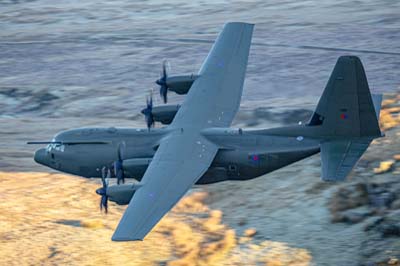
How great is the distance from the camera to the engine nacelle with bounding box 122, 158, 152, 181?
121ft

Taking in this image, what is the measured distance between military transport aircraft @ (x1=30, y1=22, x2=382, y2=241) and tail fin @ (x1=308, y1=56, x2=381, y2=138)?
0.15 ft

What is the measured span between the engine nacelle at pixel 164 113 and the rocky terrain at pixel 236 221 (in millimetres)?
4268

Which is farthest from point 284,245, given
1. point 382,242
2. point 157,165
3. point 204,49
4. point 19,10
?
point 19,10

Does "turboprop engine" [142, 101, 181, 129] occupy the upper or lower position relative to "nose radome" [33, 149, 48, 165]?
upper

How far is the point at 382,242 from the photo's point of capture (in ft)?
113

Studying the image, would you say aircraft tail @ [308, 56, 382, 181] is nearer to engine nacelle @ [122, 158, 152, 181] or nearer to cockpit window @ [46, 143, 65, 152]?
engine nacelle @ [122, 158, 152, 181]

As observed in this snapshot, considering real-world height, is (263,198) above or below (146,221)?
below

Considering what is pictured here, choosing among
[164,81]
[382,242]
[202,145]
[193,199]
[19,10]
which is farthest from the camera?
[19,10]

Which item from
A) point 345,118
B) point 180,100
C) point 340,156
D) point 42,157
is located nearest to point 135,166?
point 42,157

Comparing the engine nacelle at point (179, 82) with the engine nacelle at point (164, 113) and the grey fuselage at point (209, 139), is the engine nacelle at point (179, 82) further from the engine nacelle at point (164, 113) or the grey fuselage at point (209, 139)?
the grey fuselage at point (209, 139)

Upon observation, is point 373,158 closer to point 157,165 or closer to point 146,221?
point 157,165

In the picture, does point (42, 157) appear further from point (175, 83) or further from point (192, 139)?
point (175, 83)

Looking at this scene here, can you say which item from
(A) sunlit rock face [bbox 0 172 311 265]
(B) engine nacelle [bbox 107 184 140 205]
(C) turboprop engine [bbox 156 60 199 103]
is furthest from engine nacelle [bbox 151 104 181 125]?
(B) engine nacelle [bbox 107 184 140 205]

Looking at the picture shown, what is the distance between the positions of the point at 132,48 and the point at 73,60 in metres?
6.37
